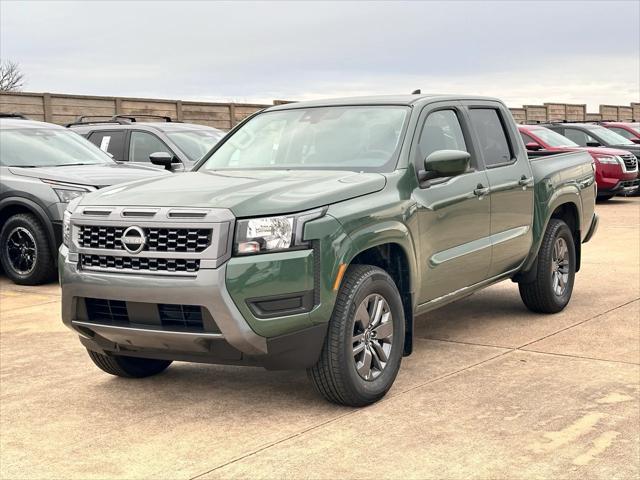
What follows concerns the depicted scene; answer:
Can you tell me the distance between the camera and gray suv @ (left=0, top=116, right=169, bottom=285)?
983 cm

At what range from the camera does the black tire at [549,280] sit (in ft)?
24.7

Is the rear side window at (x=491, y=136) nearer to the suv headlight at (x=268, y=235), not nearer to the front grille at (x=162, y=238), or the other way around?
the suv headlight at (x=268, y=235)

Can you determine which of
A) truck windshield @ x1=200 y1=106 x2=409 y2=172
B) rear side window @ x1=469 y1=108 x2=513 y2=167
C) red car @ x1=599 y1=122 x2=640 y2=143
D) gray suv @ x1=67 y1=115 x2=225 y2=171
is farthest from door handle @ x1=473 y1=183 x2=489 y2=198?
red car @ x1=599 y1=122 x2=640 y2=143

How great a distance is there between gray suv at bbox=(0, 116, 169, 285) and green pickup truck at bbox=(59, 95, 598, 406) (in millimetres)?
3701

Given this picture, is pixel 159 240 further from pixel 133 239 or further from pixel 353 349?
pixel 353 349

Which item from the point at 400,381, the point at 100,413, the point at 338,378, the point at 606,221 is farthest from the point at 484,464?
the point at 606,221

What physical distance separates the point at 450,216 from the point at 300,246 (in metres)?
1.65

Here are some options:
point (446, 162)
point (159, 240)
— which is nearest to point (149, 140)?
point (446, 162)

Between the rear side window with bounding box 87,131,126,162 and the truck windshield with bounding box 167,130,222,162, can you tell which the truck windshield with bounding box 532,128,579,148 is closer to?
the truck windshield with bounding box 167,130,222,162

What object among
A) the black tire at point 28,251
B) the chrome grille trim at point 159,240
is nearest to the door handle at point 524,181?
the chrome grille trim at point 159,240

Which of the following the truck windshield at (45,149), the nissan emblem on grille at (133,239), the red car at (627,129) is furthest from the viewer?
the red car at (627,129)

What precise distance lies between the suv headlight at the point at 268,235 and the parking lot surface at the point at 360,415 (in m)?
0.93

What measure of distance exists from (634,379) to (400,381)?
1.40 meters

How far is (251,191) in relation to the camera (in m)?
5.03
